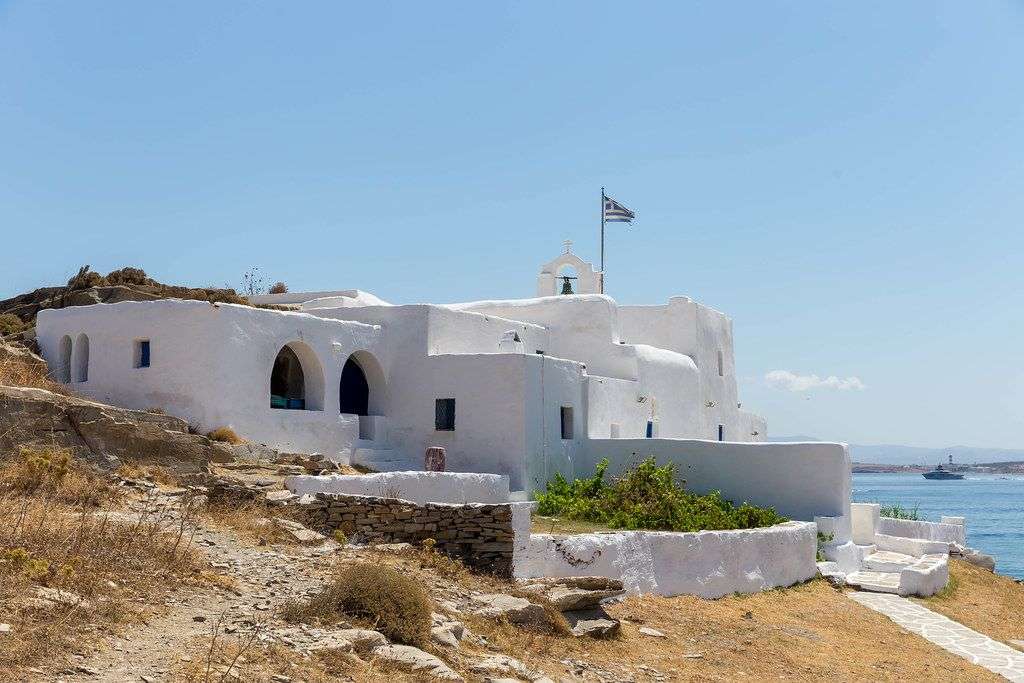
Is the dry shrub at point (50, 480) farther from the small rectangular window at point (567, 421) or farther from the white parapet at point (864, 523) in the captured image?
the white parapet at point (864, 523)

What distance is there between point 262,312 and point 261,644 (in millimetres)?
11841

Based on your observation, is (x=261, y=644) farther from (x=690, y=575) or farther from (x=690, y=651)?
(x=690, y=575)

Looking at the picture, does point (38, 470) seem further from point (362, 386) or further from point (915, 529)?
point (915, 529)

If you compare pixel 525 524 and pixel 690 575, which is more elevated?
pixel 525 524

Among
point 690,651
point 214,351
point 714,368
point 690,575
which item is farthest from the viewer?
point 714,368

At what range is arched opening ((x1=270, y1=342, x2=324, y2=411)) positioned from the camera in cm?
2031

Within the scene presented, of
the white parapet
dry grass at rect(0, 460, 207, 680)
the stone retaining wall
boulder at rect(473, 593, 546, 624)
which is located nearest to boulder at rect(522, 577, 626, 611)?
boulder at rect(473, 593, 546, 624)

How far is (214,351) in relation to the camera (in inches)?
713

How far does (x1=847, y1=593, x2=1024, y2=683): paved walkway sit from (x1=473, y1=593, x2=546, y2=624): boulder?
7020 millimetres

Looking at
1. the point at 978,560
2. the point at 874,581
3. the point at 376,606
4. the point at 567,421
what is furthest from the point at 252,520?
the point at 978,560

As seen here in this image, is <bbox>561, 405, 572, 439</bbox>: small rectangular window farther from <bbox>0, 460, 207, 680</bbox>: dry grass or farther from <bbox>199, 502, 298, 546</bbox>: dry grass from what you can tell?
<bbox>0, 460, 207, 680</bbox>: dry grass

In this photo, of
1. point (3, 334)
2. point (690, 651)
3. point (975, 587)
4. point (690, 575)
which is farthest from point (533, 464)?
point (3, 334)

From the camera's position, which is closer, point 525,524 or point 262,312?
point 525,524

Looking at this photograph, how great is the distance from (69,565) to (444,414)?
43.5 feet
